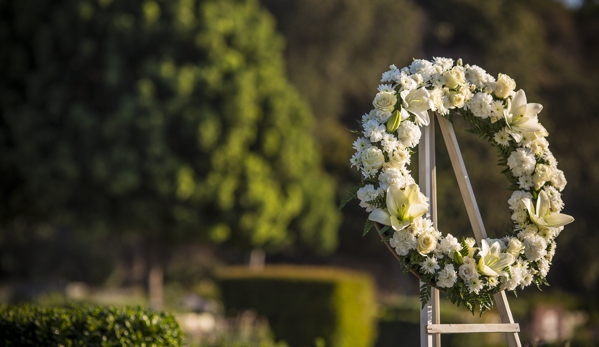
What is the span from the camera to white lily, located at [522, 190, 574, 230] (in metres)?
4.64

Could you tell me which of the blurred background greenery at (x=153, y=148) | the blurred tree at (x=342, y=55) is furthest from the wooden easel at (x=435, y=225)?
the blurred tree at (x=342, y=55)

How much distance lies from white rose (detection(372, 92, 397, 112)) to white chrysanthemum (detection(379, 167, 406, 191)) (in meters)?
0.41

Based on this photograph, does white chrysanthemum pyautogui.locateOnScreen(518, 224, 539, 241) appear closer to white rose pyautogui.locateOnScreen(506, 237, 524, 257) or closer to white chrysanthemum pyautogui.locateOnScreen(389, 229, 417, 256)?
white rose pyautogui.locateOnScreen(506, 237, 524, 257)

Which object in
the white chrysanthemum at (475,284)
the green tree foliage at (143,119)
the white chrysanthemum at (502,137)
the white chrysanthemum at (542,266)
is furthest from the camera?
the green tree foliage at (143,119)

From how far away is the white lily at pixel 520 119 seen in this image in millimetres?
4742

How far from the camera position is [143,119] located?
56.3 ft

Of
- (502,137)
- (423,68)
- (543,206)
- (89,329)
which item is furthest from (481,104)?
(89,329)

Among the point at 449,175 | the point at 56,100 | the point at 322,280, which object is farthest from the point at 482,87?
the point at 449,175

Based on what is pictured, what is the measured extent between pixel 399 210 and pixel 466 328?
0.89 metres

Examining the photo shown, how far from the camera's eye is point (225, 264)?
2588 cm

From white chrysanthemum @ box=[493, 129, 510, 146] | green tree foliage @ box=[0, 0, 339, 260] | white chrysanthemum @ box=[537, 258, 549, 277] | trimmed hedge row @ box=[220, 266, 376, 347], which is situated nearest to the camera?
white chrysanthemum @ box=[537, 258, 549, 277]

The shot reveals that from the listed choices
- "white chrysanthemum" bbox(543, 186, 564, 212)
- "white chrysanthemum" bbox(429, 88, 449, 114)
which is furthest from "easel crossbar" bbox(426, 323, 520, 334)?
"white chrysanthemum" bbox(429, 88, 449, 114)

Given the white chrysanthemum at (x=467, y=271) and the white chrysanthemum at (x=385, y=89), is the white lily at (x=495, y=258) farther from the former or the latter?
the white chrysanthemum at (x=385, y=89)

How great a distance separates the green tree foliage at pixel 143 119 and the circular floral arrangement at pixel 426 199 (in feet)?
42.4
